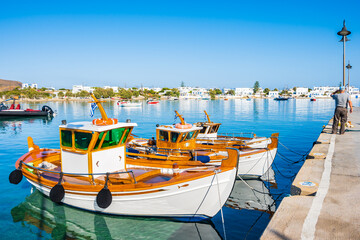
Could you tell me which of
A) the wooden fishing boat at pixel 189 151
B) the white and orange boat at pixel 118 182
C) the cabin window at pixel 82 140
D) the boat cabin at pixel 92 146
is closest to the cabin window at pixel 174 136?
the wooden fishing boat at pixel 189 151

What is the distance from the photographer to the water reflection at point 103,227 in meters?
8.66

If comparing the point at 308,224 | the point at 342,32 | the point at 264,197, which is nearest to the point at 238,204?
the point at 264,197

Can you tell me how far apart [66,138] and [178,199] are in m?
5.01

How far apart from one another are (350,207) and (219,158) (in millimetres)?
7931

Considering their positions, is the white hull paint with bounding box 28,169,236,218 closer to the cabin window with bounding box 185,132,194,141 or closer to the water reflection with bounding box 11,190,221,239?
the water reflection with bounding box 11,190,221,239

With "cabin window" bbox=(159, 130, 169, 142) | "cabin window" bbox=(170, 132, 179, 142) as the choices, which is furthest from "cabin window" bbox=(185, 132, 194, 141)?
"cabin window" bbox=(159, 130, 169, 142)

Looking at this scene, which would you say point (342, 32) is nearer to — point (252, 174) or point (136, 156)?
point (252, 174)

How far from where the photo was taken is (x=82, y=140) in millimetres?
9477

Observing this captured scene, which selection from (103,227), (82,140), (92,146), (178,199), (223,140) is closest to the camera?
(178,199)

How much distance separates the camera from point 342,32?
17844 mm

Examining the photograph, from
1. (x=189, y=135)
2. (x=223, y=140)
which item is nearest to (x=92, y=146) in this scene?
(x=189, y=135)

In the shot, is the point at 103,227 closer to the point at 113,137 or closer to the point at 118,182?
the point at 118,182

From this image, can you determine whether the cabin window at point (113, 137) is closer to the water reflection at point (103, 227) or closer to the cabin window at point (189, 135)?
the water reflection at point (103, 227)

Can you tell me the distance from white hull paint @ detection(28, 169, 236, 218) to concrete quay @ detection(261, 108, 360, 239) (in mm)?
2449
